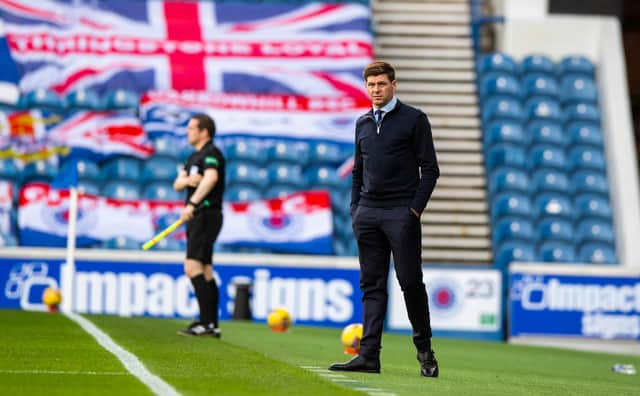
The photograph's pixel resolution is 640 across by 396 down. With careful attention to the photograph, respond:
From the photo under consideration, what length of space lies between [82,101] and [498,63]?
21.8 feet

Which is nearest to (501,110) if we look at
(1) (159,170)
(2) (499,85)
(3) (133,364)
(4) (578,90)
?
(2) (499,85)

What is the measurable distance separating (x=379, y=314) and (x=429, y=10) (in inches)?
646

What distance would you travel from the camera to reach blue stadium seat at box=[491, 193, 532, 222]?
1912cm

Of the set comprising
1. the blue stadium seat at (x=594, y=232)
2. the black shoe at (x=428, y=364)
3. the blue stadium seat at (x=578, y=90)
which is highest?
the blue stadium seat at (x=578, y=90)

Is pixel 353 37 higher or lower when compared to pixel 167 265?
higher

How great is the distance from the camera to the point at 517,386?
25.1 ft

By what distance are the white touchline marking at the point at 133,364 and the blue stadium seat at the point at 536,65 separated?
39.8 feet

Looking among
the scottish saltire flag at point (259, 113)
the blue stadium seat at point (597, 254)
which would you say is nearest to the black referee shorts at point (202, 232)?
the scottish saltire flag at point (259, 113)

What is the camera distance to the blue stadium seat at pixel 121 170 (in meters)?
19.0

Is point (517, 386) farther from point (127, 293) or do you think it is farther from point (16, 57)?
point (16, 57)

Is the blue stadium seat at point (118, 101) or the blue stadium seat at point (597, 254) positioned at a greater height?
the blue stadium seat at point (118, 101)

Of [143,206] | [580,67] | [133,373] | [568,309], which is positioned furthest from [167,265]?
[133,373]

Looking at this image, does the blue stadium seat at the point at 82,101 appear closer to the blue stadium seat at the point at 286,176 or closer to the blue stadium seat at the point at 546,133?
the blue stadium seat at the point at 286,176

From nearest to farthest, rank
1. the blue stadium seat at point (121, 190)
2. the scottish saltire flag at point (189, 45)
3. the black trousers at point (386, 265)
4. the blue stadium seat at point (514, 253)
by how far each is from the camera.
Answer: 1. the black trousers at point (386, 265)
2. the blue stadium seat at point (514, 253)
3. the blue stadium seat at point (121, 190)
4. the scottish saltire flag at point (189, 45)
